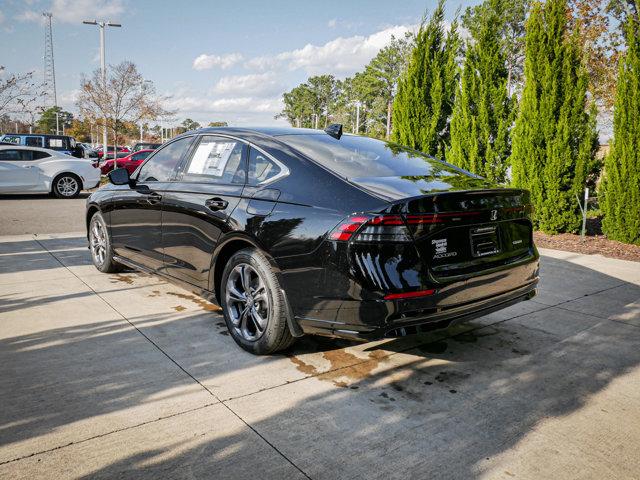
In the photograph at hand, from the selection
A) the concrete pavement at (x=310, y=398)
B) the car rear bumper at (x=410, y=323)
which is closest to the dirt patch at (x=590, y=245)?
the concrete pavement at (x=310, y=398)

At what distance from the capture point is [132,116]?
28.7 metres

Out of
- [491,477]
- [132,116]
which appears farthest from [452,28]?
[132,116]

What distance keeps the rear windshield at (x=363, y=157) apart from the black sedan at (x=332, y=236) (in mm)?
17

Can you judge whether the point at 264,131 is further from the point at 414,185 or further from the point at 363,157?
the point at 414,185

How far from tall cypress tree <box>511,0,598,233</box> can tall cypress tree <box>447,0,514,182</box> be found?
2.82 ft

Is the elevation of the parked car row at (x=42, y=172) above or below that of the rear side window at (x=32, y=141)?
below

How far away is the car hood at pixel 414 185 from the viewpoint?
9.72ft

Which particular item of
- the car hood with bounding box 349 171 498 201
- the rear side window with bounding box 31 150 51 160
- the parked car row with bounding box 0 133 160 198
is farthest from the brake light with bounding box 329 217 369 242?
the rear side window with bounding box 31 150 51 160

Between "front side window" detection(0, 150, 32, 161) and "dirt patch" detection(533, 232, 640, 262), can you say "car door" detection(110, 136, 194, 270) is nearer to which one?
"dirt patch" detection(533, 232, 640, 262)

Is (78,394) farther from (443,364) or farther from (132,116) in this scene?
(132,116)

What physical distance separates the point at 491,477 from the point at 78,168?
52.0 feet

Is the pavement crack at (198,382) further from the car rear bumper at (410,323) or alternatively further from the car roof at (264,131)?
the car roof at (264,131)

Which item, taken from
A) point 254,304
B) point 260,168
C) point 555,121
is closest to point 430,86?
point 555,121

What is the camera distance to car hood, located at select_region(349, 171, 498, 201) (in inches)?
117
